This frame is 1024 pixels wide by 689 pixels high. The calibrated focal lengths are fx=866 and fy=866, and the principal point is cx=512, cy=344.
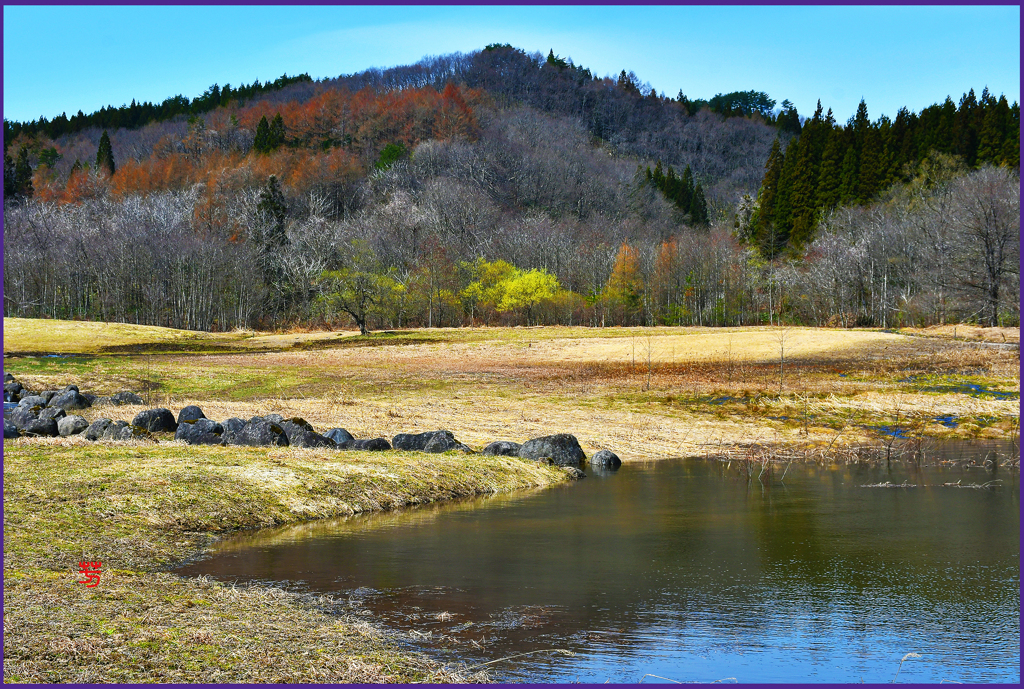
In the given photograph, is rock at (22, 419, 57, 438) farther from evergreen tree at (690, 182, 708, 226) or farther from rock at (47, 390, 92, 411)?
evergreen tree at (690, 182, 708, 226)

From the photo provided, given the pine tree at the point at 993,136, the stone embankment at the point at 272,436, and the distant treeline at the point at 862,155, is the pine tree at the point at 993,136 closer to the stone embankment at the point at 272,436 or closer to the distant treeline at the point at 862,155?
the distant treeline at the point at 862,155

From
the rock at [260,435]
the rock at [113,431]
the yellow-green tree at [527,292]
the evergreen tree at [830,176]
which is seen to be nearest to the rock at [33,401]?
the rock at [113,431]

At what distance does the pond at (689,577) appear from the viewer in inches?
318

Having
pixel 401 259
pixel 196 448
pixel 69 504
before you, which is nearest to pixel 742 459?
pixel 196 448

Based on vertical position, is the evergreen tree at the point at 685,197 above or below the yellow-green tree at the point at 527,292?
above

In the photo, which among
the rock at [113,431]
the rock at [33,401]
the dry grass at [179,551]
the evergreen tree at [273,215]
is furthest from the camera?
the evergreen tree at [273,215]

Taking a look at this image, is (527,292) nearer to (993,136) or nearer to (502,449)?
(993,136)

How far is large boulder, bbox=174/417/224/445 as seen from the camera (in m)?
19.1

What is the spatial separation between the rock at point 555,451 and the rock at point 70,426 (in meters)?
10.5

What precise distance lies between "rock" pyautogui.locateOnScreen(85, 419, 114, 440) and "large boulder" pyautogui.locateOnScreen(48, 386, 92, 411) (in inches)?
310

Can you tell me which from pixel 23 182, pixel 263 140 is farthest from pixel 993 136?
pixel 263 140

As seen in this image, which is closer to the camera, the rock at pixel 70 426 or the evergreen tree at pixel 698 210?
the rock at pixel 70 426

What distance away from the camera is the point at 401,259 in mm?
113375

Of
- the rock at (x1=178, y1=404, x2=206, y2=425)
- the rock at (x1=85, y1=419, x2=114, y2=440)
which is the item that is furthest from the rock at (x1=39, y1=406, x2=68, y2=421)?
the rock at (x1=178, y1=404, x2=206, y2=425)
